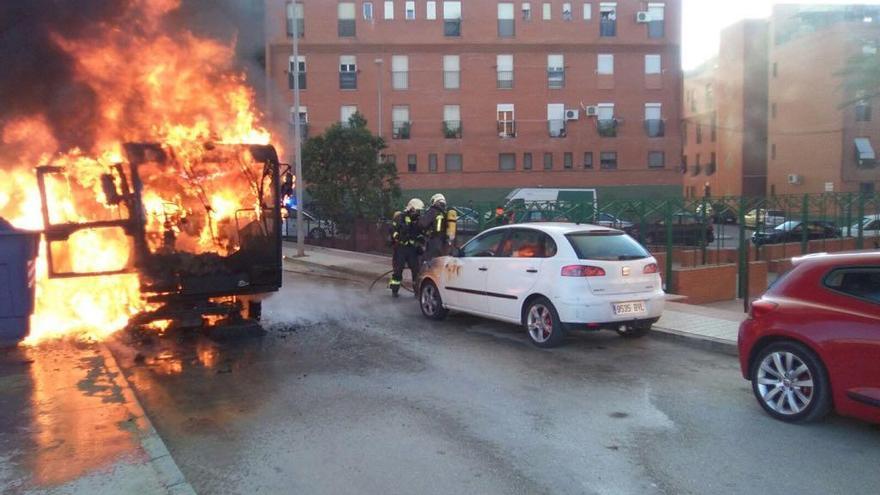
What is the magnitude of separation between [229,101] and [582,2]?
1307 inches

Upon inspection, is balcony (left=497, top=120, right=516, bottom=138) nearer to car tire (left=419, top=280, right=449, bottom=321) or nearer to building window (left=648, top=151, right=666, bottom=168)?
building window (left=648, top=151, right=666, bottom=168)

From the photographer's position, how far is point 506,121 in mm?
38906

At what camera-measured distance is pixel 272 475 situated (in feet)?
13.4

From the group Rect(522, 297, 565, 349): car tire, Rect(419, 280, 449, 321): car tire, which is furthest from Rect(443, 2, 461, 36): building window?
Rect(522, 297, 565, 349): car tire

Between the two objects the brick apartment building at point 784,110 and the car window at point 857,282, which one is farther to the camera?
the brick apartment building at point 784,110

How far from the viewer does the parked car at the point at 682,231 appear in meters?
12.5

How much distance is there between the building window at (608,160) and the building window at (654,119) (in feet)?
7.69

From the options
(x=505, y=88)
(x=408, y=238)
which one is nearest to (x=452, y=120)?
(x=505, y=88)

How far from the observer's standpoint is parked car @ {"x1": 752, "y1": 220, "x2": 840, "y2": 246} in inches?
569

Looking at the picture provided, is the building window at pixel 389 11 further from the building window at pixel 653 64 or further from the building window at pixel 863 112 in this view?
the building window at pixel 863 112

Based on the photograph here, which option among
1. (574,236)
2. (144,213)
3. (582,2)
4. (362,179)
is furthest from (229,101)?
(582,2)

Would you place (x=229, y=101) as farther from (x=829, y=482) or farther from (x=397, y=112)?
(x=397, y=112)

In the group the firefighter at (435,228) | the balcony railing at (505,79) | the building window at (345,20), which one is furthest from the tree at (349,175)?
the balcony railing at (505,79)

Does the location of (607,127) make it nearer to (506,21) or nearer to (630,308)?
(506,21)
